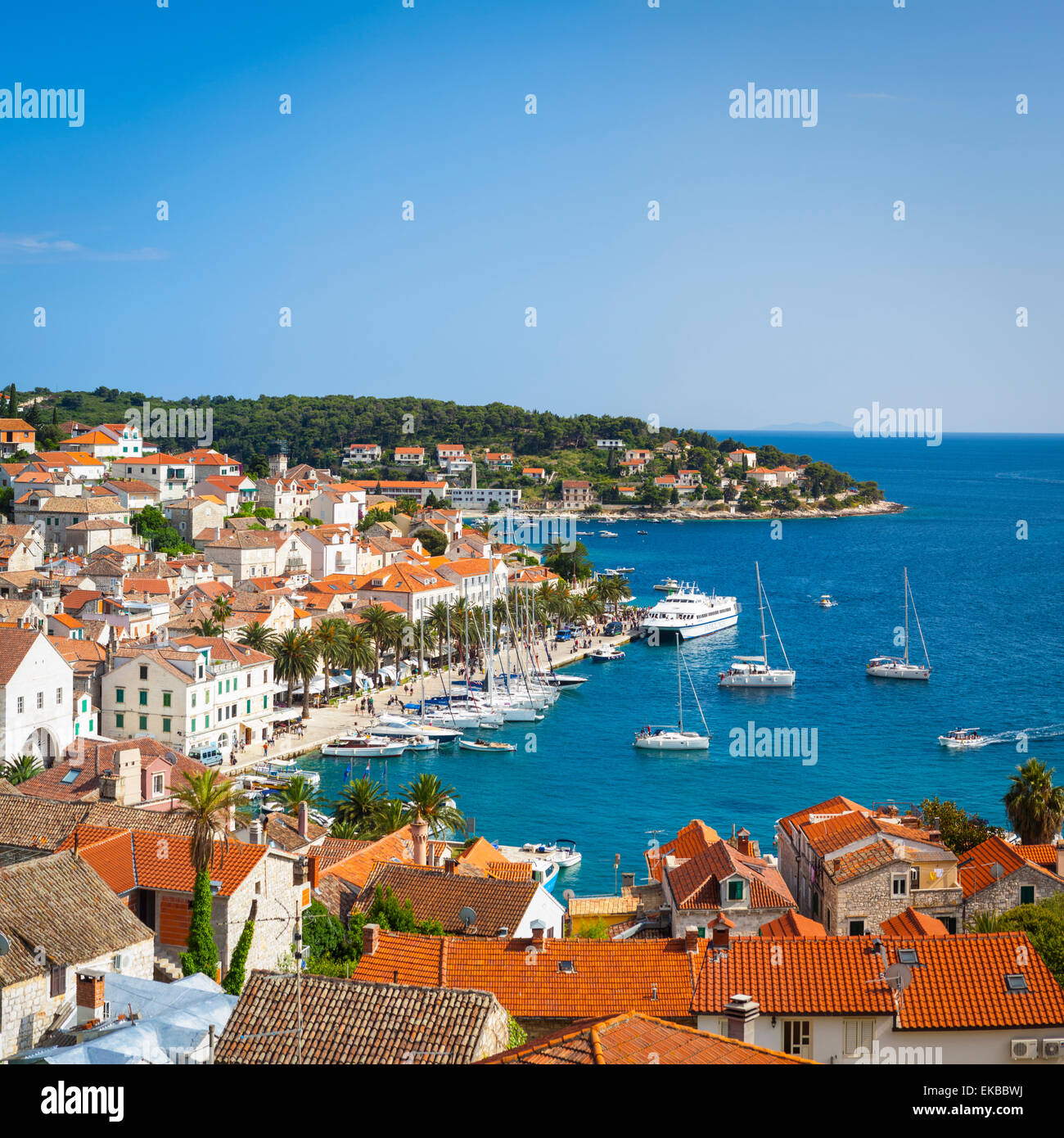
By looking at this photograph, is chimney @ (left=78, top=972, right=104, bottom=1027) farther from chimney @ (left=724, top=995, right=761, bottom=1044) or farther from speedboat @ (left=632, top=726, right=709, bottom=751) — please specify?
speedboat @ (left=632, top=726, right=709, bottom=751)

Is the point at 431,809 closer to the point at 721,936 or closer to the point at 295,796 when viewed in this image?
the point at 295,796

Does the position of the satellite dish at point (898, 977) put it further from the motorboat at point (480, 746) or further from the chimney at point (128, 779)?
the motorboat at point (480, 746)

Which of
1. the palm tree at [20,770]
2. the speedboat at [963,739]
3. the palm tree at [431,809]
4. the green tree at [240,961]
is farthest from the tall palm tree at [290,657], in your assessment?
the green tree at [240,961]

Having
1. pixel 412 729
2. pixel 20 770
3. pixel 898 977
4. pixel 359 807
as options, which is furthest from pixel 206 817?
pixel 412 729

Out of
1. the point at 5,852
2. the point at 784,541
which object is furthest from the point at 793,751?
the point at 784,541

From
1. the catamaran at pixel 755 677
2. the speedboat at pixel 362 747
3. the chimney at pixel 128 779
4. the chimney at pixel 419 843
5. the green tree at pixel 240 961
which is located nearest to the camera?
the green tree at pixel 240 961
